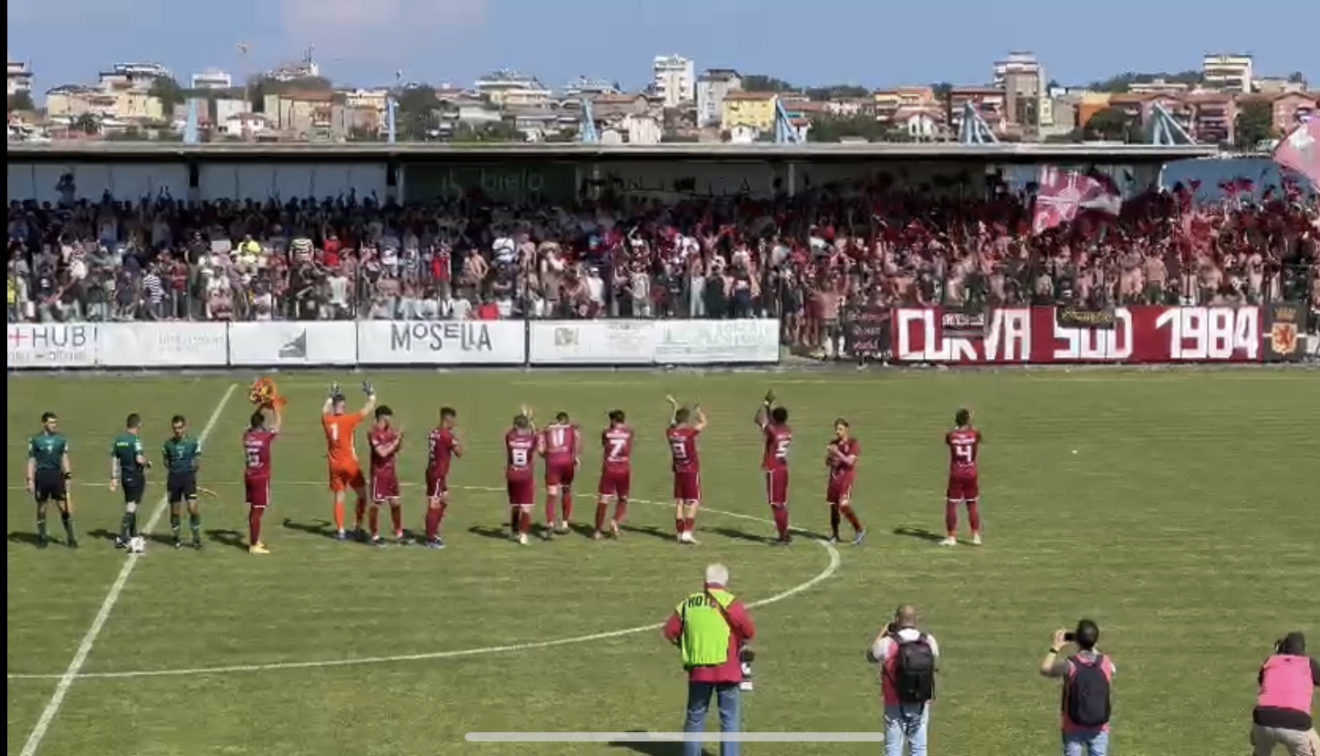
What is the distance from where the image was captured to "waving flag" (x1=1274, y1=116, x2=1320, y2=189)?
167 feet

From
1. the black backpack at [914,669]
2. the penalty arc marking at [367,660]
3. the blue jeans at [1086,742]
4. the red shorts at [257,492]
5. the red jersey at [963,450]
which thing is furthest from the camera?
the red jersey at [963,450]

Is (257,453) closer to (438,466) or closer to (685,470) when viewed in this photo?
(438,466)

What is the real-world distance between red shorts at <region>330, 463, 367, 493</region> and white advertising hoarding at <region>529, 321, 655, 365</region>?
20.1m

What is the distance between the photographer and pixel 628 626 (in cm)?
2106

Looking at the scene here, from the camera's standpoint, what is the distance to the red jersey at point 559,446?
84.3ft

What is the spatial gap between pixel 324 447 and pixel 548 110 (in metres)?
35.8

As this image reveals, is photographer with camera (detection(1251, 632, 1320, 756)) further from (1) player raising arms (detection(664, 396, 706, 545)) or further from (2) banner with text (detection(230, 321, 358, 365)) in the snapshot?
(2) banner with text (detection(230, 321, 358, 365))

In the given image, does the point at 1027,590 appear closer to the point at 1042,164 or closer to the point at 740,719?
the point at 740,719

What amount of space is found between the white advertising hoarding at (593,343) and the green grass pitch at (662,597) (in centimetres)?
872

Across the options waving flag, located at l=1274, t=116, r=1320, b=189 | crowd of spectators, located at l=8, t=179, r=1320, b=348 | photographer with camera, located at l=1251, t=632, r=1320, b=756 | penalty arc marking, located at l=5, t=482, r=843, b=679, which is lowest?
penalty arc marking, located at l=5, t=482, r=843, b=679

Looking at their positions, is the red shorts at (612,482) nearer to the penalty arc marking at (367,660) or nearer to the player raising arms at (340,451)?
the player raising arms at (340,451)

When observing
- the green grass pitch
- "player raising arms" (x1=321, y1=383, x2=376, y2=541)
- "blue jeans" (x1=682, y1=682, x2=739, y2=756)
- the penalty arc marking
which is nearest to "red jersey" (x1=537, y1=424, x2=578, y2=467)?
the green grass pitch

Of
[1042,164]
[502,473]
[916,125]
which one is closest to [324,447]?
[502,473]

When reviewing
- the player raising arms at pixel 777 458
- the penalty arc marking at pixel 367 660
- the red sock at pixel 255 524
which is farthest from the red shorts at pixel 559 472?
the penalty arc marking at pixel 367 660
